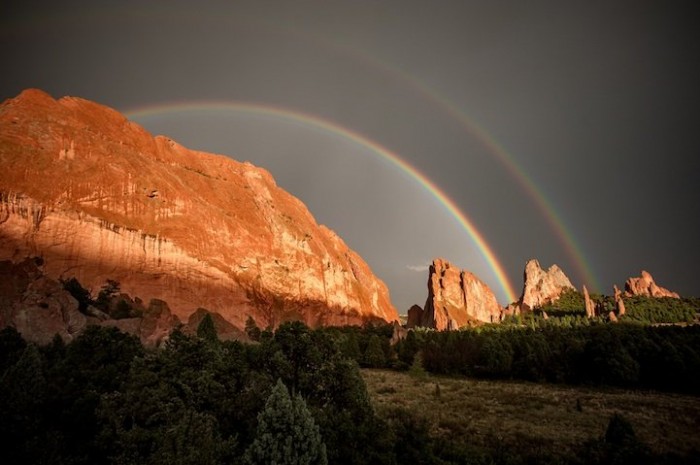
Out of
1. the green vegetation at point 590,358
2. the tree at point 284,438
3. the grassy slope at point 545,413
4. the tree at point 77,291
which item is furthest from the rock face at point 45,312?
the green vegetation at point 590,358

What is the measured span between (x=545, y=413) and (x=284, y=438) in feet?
91.7

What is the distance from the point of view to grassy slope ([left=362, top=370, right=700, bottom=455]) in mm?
21766

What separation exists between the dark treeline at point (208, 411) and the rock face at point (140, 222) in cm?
9185

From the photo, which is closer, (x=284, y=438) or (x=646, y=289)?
(x=284, y=438)

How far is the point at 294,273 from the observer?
155m

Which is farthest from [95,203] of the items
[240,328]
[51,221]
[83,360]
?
[83,360]

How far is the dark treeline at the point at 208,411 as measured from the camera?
9.51m

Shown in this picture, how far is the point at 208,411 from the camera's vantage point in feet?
36.4

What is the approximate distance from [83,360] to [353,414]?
37.6ft

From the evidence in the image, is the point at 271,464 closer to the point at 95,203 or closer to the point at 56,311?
the point at 56,311

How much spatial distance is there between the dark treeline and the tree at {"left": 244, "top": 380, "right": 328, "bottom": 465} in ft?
0.09

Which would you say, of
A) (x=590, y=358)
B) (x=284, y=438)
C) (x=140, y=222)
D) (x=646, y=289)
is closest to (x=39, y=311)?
(x=140, y=222)

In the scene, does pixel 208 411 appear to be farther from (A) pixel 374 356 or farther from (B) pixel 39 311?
(A) pixel 374 356

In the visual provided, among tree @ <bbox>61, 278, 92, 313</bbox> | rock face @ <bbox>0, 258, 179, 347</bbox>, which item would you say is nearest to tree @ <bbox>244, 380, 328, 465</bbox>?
rock face @ <bbox>0, 258, 179, 347</bbox>
